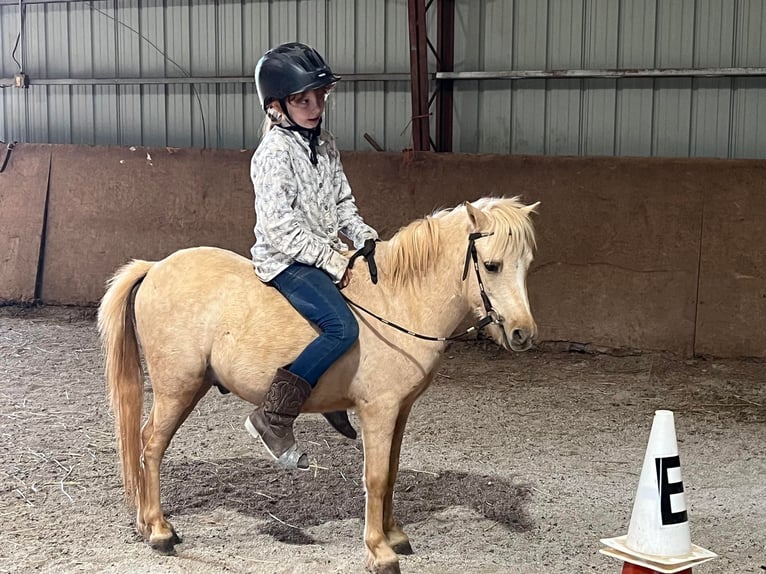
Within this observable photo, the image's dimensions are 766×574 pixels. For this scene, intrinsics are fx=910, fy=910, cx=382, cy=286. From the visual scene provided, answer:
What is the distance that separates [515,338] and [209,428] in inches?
111

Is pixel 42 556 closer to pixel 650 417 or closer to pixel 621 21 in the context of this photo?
pixel 650 417

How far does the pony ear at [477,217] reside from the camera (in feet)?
10.3

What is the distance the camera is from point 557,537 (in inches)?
147

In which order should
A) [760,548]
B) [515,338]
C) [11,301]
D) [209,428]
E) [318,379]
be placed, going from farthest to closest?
[11,301] → [209,428] → [760,548] → [318,379] → [515,338]

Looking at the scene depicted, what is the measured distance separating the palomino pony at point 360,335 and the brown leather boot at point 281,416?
0.10 metres

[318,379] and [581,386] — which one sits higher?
[318,379]

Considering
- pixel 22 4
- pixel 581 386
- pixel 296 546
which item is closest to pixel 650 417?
pixel 581 386

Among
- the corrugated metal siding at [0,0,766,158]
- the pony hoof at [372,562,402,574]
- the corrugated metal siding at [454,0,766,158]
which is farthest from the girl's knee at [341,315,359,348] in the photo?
the corrugated metal siding at [454,0,766,158]

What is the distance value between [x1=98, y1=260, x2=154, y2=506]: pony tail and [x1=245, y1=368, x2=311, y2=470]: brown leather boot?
0.65 meters

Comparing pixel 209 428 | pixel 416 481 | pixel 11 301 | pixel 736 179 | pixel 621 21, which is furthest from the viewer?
pixel 11 301

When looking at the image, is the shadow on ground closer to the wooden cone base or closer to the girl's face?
the wooden cone base

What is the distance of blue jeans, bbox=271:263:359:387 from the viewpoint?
10.8 ft

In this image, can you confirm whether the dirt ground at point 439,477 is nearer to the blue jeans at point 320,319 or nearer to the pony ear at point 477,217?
the blue jeans at point 320,319

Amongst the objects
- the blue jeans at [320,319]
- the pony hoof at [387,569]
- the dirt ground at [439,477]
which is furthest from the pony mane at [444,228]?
the dirt ground at [439,477]
